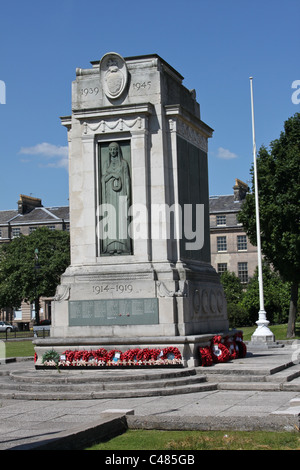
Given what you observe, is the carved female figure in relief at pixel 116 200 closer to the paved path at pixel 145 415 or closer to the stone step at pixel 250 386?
the stone step at pixel 250 386

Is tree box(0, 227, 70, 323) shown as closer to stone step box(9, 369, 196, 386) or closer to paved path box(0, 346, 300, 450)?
stone step box(9, 369, 196, 386)

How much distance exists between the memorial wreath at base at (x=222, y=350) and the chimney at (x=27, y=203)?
3315 inches

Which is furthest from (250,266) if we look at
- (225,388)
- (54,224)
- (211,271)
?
(225,388)

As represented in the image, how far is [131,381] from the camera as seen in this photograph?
15.7 metres

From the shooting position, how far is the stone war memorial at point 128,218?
18547mm

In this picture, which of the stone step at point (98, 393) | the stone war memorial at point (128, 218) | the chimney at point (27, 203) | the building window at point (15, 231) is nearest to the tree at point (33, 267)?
the building window at point (15, 231)

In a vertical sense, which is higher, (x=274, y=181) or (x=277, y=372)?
(x=274, y=181)

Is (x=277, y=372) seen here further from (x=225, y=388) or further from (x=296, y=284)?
(x=296, y=284)

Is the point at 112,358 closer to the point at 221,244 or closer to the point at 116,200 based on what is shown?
the point at 116,200

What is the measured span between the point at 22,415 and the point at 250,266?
8347 centimetres

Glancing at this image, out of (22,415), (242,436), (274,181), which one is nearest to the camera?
(242,436)

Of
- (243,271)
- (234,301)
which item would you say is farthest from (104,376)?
(243,271)

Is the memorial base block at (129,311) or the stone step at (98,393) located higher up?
the memorial base block at (129,311)

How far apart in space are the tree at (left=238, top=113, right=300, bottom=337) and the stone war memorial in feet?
64.8
